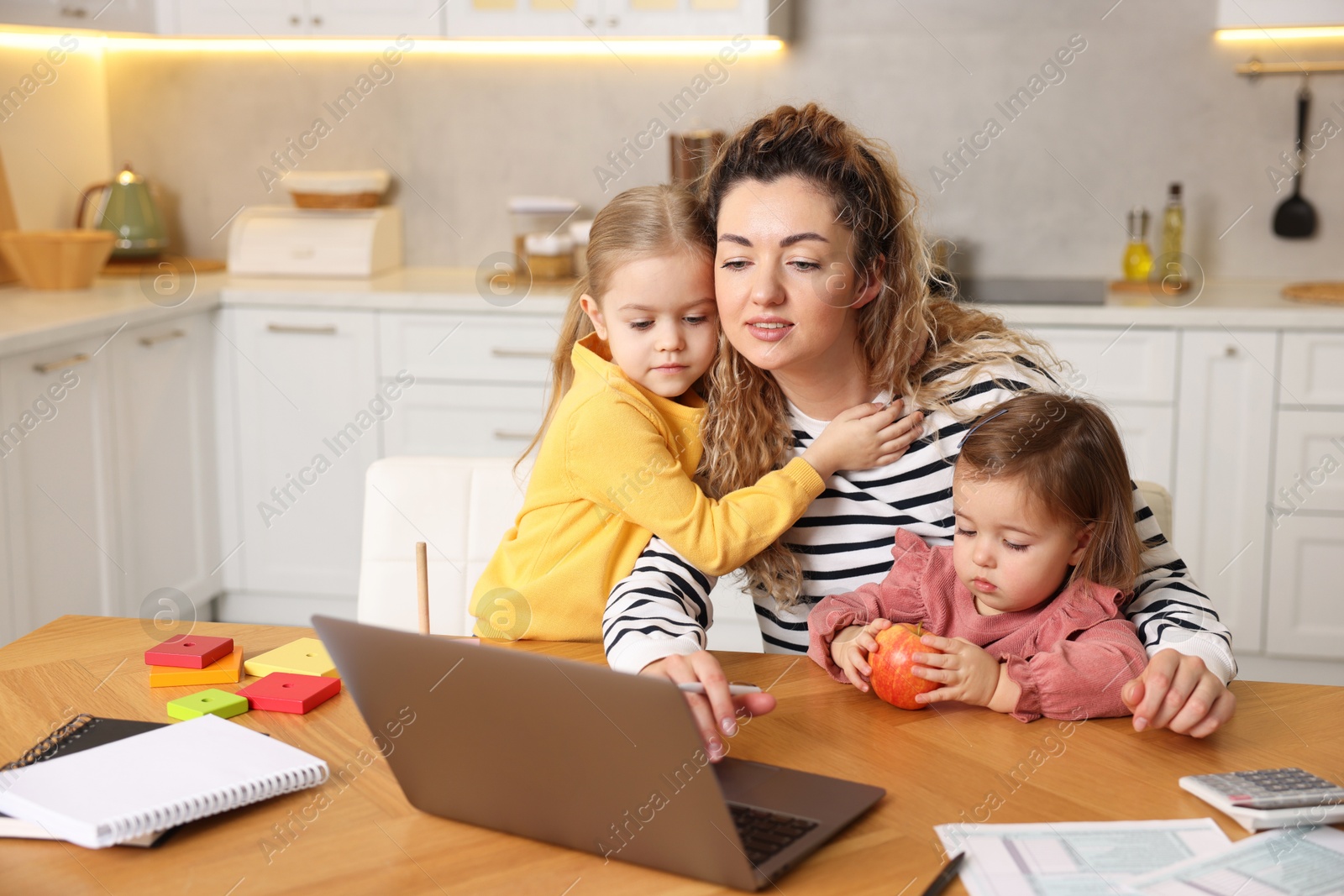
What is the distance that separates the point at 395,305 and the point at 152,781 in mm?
2178

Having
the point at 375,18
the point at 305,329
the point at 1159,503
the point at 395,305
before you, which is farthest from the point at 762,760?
the point at 375,18

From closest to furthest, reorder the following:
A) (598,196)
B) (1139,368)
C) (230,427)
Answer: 1. (1139,368)
2. (230,427)
3. (598,196)

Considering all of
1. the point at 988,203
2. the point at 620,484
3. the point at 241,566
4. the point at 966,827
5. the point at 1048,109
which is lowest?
the point at 241,566

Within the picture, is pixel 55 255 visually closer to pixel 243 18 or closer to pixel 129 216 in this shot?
pixel 129 216

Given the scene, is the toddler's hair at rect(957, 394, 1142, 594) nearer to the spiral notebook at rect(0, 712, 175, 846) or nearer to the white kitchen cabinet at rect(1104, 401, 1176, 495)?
the spiral notebook at rect(0, 712, 175, 846)

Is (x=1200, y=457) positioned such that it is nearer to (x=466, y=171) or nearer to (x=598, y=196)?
(x=598, y=196)

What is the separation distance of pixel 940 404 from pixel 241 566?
7.63ft

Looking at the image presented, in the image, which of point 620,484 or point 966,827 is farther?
point 620,484

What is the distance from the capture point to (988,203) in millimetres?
3287

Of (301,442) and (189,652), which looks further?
(301,442)

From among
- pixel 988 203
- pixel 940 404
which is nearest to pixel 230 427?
pixel 988 203

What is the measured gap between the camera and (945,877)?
2.72 feet

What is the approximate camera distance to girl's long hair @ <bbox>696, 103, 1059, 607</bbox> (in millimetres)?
1356

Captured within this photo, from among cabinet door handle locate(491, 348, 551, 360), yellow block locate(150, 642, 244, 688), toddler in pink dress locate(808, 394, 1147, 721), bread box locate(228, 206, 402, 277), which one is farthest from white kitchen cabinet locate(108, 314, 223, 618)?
toddler in pink dress locate(808, 394, 1147, 721)
